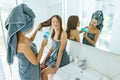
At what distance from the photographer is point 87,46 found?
4.89ft

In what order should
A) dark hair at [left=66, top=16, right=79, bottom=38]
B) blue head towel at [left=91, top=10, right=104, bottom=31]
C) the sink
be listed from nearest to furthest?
1. blue head towel at [left=91, top=10, right=104, bottom=31]
2. the sink
3. dark hair at [left=66, top=16, right=79, bottom=38]

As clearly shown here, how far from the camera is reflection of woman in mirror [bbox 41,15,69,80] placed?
161 cm

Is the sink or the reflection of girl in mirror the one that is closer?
the sink

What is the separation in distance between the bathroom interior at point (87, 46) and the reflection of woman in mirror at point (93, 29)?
41 millimetres

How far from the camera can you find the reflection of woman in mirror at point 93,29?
4.10ft

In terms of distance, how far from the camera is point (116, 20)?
1.10 meters

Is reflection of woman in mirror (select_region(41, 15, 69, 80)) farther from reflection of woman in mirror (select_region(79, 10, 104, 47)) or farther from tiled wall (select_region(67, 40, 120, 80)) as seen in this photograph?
reflection of woman in mirror (select_region(79, 10, 104, 47))

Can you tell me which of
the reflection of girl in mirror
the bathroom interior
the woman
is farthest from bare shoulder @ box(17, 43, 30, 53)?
the reflection of girl in mirror

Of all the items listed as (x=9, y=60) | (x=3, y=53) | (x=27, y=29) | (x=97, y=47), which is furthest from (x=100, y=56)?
(x=3, y=53)

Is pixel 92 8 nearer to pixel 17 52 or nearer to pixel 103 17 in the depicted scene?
pixel 103 17

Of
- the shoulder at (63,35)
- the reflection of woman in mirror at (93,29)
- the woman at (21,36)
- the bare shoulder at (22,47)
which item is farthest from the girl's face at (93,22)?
the bare shoulder at (22,47)

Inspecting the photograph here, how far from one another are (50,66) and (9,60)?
21.3 inches

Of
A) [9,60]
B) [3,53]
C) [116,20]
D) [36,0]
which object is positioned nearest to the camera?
[116,20]

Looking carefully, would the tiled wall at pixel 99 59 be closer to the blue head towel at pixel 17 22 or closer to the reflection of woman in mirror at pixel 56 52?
the reflection of woman in mirror at pixel 56 52
